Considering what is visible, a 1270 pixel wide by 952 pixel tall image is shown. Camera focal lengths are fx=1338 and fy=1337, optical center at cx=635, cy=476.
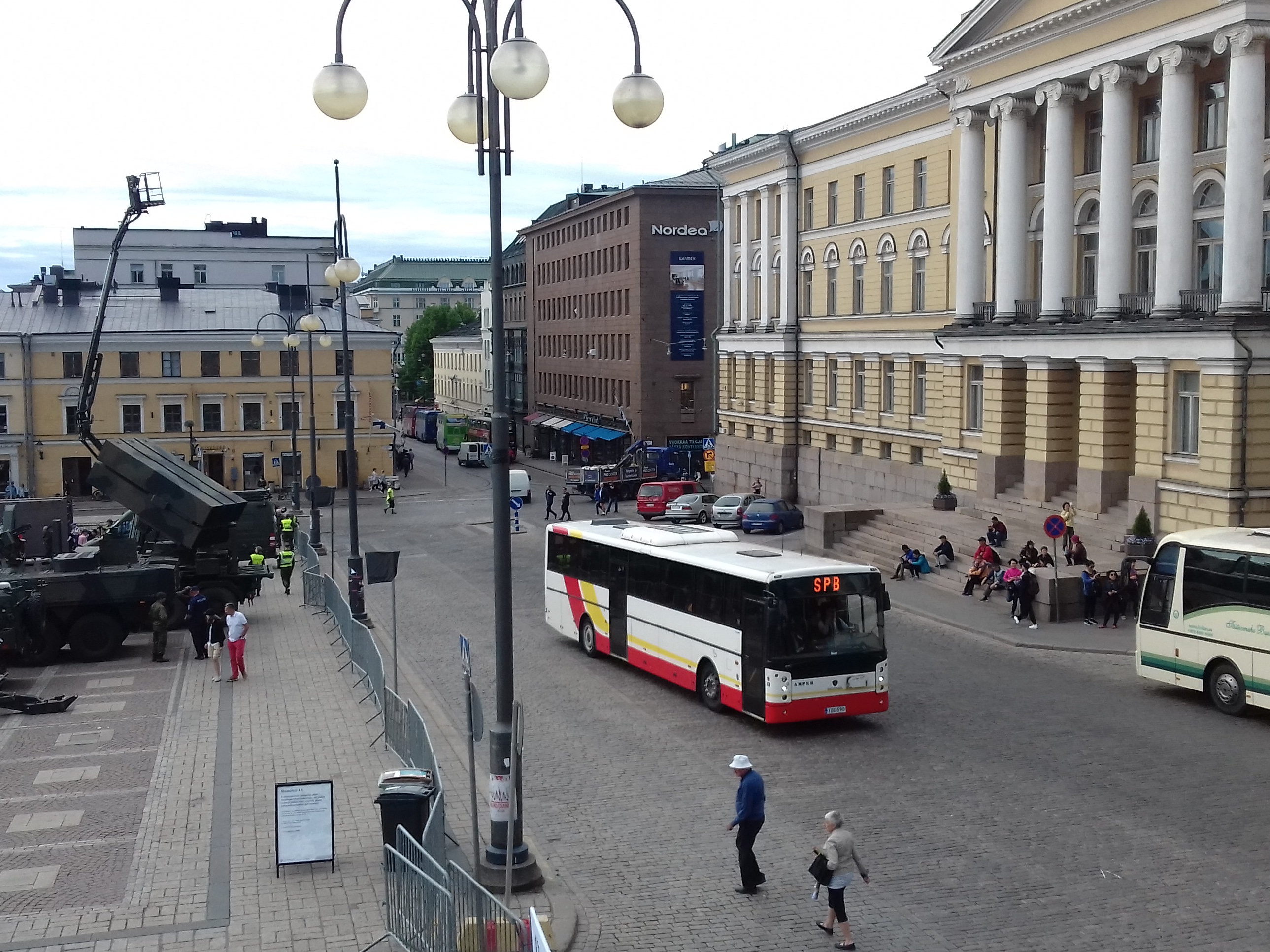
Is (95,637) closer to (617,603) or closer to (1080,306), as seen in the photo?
(617,603)

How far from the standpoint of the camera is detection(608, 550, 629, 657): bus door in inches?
925

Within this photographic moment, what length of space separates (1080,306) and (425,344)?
4790 inches

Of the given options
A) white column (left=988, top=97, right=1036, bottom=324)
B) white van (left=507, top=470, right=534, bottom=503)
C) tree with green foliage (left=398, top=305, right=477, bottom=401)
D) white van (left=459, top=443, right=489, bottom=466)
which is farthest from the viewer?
tree with green foliage (left=398, top=305, right=477, bottom=401)

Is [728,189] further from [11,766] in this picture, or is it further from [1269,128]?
[11,766]

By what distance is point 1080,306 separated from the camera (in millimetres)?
36219

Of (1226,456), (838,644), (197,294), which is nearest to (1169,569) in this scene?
(838,644)

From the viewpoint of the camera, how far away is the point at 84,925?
11.9 meters

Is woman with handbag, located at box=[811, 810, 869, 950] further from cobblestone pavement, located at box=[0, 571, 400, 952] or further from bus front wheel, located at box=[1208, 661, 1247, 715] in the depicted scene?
bus front wheel, located at box=[1208, 661, 1247, 715]

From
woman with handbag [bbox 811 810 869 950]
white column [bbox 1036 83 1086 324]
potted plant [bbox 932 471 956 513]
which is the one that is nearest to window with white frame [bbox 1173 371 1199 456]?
white column [bbox 1036 83 1086 324]

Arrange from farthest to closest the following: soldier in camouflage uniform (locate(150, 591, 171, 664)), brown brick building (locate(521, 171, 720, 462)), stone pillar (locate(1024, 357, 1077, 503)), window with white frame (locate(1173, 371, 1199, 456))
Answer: brown brick building (locate(521, 171, 720, 462)), stone pillar (locate(1024, 357, 1077, 503)), window with white frame (locate(1173, 371, 1199, 456)), soldier in camouflage uniform (locate(150, 591, 171, 664))

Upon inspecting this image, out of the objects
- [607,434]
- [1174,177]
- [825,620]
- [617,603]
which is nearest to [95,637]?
[617,603]

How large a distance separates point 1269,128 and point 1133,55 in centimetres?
366

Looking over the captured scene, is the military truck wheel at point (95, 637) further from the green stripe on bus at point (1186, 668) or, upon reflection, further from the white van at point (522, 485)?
the white van at point (522, 485)

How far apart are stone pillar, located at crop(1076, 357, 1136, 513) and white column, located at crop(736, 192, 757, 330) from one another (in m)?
25.0
